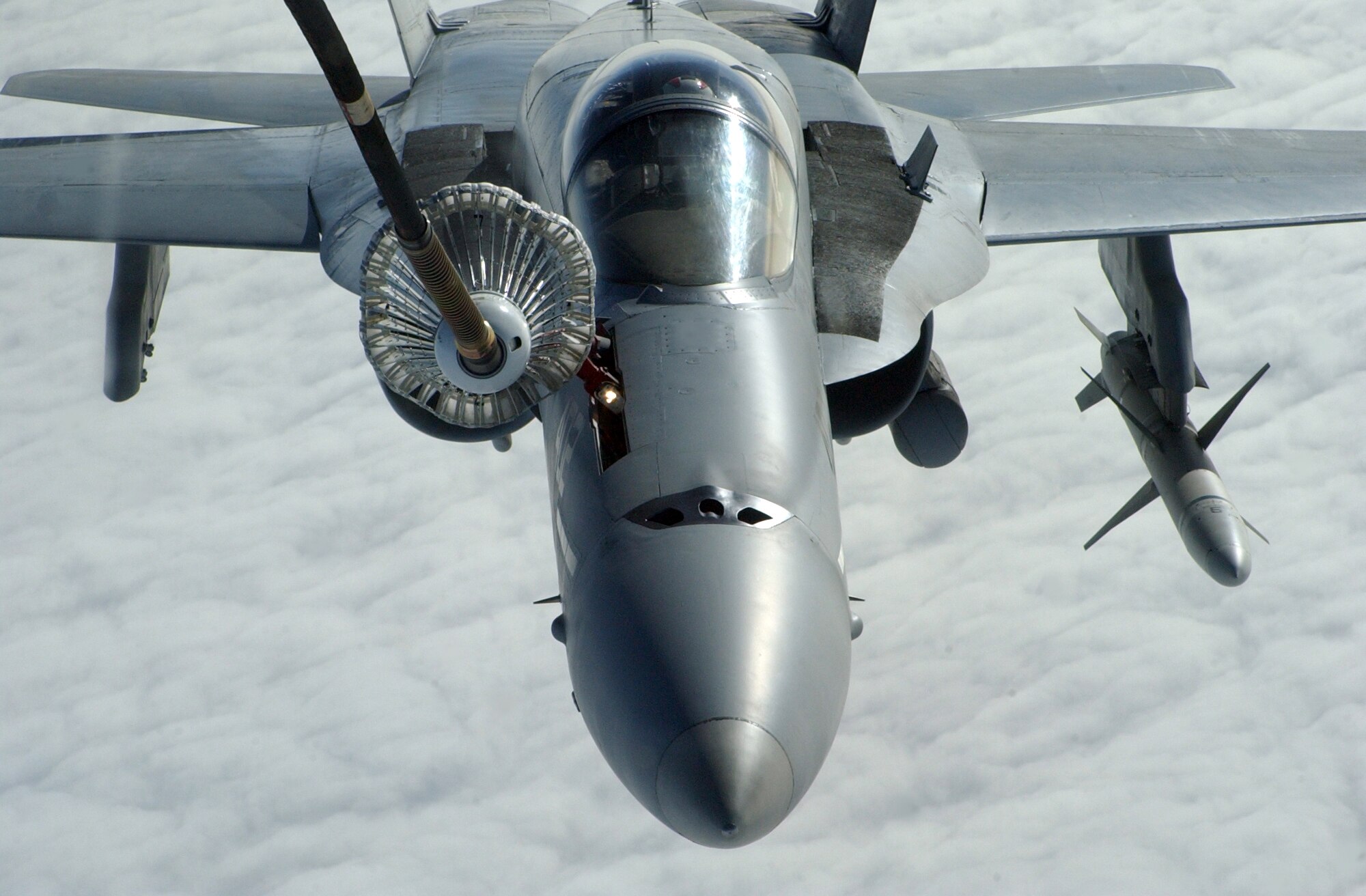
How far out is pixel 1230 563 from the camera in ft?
38.3

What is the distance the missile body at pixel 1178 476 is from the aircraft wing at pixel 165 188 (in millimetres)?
8170

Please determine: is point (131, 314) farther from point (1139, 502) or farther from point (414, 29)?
point (1139, 502)

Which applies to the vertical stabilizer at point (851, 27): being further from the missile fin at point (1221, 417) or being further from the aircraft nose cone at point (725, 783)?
the aircraft nose cone at point (725, 783)

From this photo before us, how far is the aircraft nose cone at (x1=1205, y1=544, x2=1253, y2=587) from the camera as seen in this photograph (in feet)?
38.2

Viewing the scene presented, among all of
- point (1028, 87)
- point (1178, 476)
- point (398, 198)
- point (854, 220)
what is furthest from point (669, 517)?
point (1028, 87)

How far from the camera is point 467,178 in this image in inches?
392

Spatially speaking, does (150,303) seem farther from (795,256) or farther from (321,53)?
(321,53)

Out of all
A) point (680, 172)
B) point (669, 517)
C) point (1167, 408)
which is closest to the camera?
point (669, 517)

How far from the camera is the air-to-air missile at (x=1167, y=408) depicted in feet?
39.0

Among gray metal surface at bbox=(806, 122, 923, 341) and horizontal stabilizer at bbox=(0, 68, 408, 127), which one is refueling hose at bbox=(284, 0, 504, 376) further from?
horizontal stabilizer at bbox=(0, 68, 408, 127)

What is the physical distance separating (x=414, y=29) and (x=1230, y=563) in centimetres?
985

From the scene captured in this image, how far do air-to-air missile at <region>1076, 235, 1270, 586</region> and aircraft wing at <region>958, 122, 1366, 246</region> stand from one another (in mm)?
1194

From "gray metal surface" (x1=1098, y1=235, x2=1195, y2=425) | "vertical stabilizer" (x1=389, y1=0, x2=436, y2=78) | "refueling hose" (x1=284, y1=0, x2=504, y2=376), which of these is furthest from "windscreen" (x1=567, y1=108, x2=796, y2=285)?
"gray metal surface" (x1=1098, y1=235, x2=1195, y2=425)

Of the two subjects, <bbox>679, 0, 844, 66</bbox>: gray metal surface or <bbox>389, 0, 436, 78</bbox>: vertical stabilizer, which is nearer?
<bbox>679, 0, 844, 66</bbox>: gray metal surface
